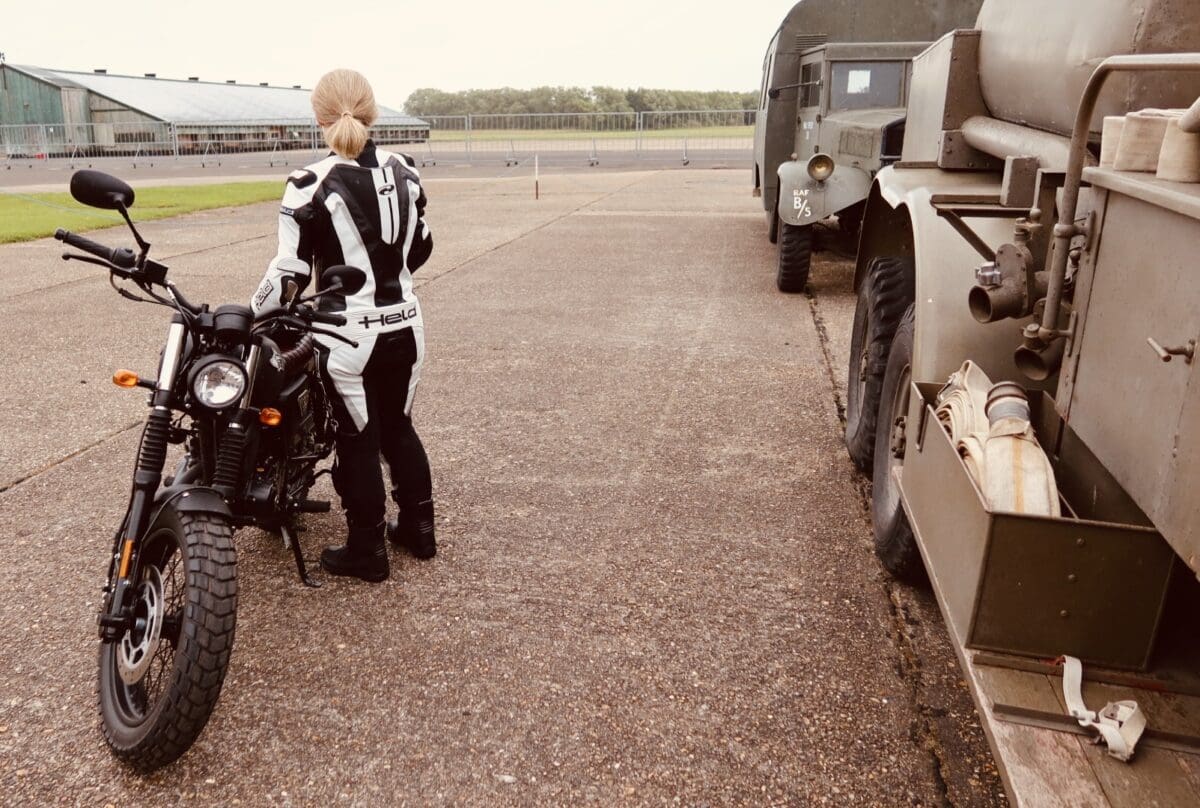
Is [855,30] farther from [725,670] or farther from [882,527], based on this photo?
[725,670]

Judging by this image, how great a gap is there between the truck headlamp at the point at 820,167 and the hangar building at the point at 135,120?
1109 inches

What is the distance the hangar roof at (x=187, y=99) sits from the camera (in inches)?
1626

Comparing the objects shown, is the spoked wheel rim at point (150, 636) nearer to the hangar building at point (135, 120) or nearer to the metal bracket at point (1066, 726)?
the metal bracket at point (1066, 726)

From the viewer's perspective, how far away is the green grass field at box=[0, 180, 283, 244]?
45.0ft

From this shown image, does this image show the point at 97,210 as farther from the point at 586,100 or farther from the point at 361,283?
the point at 586,100

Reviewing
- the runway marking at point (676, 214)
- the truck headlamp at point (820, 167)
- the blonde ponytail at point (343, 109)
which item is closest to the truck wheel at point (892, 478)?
the blonde ponytail at point (343, 109)

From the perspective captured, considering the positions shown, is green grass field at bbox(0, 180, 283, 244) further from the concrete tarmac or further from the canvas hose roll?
the canvas hose roll

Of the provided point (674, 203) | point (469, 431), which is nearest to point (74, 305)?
point (469, 431)

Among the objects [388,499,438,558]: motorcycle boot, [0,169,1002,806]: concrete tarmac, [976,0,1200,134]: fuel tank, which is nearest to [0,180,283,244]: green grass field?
[0,169,1002,806]: concrete tarmac

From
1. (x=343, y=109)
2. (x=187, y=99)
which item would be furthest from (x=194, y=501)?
(x=187, y=99)

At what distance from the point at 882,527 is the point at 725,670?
96cm

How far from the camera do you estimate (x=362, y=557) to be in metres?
3.50

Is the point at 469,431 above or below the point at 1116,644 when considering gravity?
below

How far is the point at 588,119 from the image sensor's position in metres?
36.3
